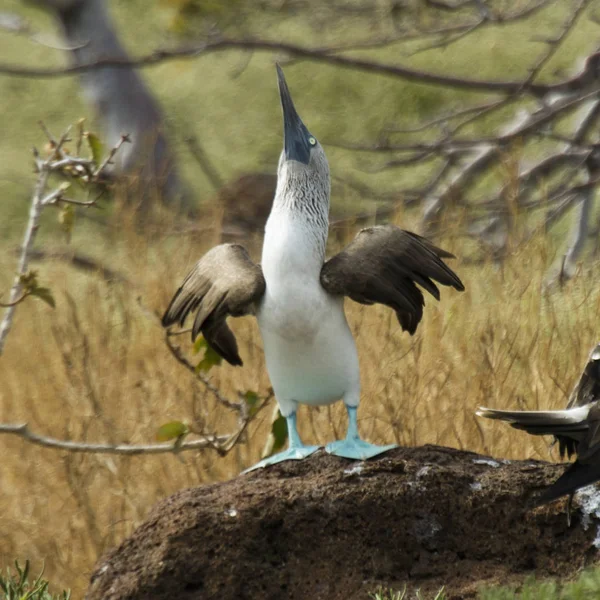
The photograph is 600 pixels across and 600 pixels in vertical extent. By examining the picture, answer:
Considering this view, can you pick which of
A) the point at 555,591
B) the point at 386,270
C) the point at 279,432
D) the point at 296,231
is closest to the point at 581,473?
the point at 555,591

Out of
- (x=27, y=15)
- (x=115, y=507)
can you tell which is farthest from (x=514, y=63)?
(x=115, y=507)

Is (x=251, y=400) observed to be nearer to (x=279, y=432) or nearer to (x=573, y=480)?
(x=279, y=432)

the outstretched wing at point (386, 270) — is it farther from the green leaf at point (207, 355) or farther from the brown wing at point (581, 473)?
the green leaf at point (207, 355)

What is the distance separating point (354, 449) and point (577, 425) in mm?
663

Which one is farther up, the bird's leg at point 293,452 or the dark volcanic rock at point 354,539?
the bird's leg at point 293,452

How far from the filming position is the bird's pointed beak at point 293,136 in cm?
365

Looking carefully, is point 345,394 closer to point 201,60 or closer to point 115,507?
point 115,507

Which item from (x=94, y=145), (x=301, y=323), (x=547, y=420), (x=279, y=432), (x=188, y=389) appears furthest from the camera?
(x=188, y=389)

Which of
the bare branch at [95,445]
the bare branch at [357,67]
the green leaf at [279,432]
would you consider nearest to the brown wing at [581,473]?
the green leaf at [279,432]

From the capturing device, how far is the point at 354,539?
345 cm

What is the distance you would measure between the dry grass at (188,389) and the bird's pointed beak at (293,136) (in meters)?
1.46

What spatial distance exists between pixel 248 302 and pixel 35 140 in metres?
12.2

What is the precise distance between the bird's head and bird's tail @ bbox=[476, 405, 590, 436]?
3.08 feet

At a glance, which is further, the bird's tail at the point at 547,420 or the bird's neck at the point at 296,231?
the bird's neck at the point at 296,231
